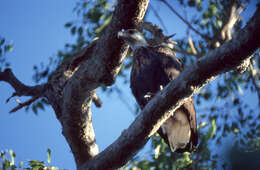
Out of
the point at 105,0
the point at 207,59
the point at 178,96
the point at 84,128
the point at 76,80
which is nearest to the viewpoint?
the point at 207,59

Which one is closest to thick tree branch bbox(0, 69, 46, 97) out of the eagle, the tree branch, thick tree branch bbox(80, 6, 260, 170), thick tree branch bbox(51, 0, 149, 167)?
the tree branch

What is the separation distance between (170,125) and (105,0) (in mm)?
2620

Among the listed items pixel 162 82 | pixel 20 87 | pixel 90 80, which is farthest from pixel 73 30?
pixel 90 80

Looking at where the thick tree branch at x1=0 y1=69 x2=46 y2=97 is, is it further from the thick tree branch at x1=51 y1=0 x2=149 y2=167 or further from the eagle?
the eagle

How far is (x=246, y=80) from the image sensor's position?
17.8 feet

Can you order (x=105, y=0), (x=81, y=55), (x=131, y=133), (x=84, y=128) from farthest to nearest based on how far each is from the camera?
1. (x=105, y=0)
2. (x=81, y=55)
3. (x=84, y=128)
4. (x=131, y=133)

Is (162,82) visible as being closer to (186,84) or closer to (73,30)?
(186,84)

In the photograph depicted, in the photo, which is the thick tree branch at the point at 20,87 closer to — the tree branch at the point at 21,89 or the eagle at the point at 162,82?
the tree branch at the point at 21,89

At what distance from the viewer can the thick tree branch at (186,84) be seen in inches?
68.8

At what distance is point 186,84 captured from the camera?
198 cm

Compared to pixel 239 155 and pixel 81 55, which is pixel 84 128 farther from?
pixel 239 155

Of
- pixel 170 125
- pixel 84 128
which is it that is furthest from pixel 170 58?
pixel 84 128

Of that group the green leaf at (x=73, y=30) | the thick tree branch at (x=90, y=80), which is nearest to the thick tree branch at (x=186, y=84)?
the thick tree branch at (x=90, y=80)

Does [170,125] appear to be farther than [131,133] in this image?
Yes
